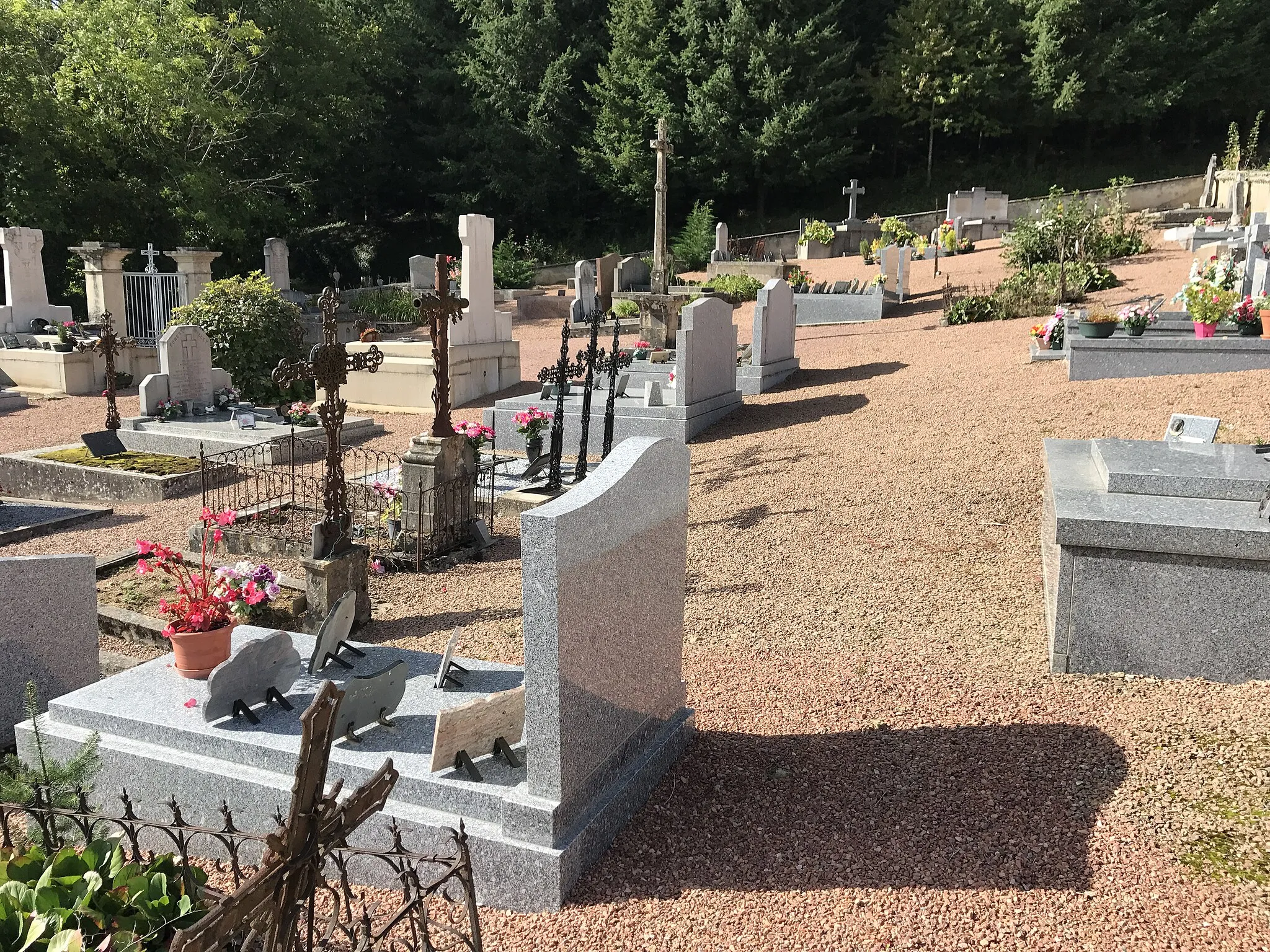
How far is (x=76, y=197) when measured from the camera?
2712 centimetres

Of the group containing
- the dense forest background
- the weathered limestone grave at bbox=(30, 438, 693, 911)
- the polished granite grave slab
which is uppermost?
the dense forest background

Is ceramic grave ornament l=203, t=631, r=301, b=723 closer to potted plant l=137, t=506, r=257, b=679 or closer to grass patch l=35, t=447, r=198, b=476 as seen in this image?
potted plant l=137, t=506, r=257, b=679

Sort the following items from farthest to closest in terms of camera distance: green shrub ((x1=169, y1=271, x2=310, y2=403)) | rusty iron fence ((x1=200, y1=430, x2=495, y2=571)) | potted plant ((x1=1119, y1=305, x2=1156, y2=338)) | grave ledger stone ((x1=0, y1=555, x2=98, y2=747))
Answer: green shrub ((x1=169, y1=271, x2=310, y2=403)) → potted plant ((x1=1119, y1=305, x2=1156, y2=338)) → rusty iron fence ((x1=200, y1=430, x2=495, y2=571)) → grave ledger stone ((x1=0, y1=555, x2=98, y2=747))

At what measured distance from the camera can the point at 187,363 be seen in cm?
1502

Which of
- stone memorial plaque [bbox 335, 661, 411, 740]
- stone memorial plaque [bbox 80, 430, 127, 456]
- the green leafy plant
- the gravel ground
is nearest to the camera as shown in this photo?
the gravel ground

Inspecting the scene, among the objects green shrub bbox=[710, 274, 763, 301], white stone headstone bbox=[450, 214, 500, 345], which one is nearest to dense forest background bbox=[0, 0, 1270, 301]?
green shrub bbox=[710, 274, 763, 301]

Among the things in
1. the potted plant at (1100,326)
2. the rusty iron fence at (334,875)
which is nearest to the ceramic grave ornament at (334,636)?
the rusty iron fence at (334,875)

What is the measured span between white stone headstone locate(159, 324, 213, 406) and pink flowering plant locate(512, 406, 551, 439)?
5.55 metres

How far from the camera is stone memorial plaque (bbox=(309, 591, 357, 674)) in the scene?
18.1 feet

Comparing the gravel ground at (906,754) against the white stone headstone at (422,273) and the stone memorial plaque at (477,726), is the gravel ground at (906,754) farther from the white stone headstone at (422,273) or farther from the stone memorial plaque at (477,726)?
the white stone headstone at (422,273)

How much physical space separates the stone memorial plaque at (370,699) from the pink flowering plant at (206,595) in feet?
4.16

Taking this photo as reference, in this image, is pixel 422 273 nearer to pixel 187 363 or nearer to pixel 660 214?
pixel 660 214

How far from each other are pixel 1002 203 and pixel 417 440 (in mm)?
29264

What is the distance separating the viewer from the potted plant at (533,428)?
12.1 meters
